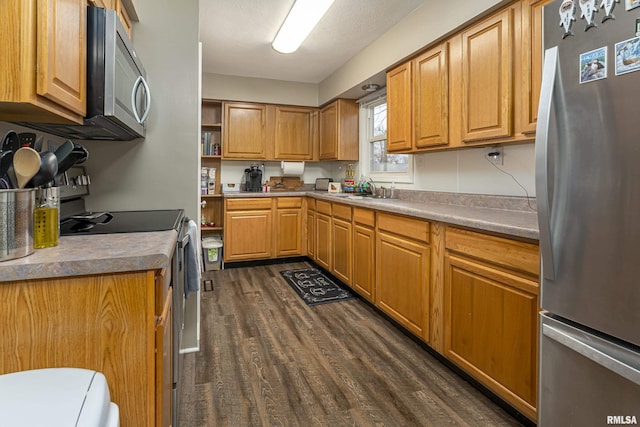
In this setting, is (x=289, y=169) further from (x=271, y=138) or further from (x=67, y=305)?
(x=67, y=305)

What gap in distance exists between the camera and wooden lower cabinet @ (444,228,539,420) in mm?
1494

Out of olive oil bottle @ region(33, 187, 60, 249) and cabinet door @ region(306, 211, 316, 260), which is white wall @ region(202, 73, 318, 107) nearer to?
cabinet door @ region(306, 211, 316, 260)

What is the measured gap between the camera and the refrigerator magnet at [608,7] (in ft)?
3.38

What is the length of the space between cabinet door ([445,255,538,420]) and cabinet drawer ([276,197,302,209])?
8.97 ft

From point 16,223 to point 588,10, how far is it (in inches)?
69.7

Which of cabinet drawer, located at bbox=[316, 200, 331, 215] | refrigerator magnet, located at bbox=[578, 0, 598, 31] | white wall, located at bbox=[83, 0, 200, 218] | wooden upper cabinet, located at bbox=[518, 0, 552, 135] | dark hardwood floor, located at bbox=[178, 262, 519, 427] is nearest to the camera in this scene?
refrigerator magnet, located at bbox=[578, 0, 598, 31]

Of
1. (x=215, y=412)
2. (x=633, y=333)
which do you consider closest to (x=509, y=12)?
(x=633, y=333)

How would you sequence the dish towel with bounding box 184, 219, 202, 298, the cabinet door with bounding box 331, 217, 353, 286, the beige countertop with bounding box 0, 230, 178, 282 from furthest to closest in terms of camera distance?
the cabinet door with bounding box 331, 217, 353, 286, the dish towel with bounding box 184, 219, 202, 298, the beige countertop with bounding box 0, 230, 178, 282

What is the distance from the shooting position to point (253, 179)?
4.63m

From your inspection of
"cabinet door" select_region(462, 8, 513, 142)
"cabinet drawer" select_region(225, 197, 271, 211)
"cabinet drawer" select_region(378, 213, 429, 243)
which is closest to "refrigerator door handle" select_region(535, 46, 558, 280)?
"cabinet door" select_region(462, 8, 513, 142)

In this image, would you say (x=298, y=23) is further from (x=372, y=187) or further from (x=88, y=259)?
(x=88, y=259)

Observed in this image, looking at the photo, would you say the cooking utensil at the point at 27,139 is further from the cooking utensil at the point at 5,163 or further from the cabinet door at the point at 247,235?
the cabinet door at the point at 247,235

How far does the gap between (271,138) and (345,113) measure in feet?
3.43

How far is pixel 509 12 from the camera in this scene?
197 centimetres
